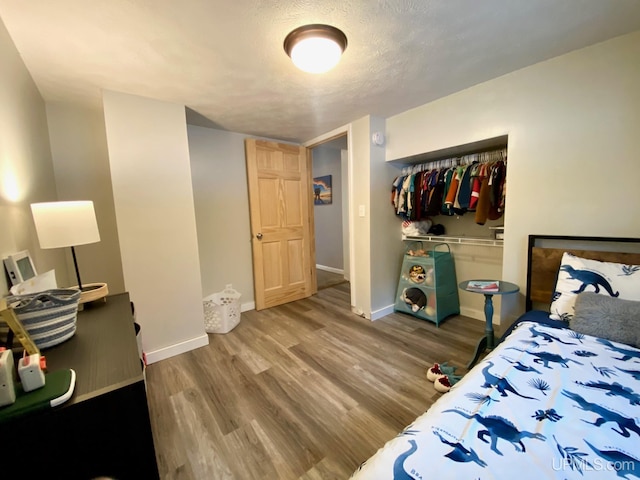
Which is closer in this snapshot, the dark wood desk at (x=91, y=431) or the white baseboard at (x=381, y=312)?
the dark wood desk at (x=91, y=431)

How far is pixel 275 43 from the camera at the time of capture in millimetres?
1475

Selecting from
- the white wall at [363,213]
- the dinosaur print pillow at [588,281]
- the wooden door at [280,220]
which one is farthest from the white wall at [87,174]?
the dinosaur print pillow at [588,281]

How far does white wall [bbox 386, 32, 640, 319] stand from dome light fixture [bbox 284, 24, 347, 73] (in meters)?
1.35

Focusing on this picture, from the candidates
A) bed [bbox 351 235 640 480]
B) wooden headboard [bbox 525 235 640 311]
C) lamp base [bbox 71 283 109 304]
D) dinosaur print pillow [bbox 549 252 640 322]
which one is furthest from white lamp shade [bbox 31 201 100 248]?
wooden headboard [bbox 525 235 640 311]

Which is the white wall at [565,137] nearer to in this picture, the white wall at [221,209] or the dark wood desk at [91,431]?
the white wall at [221,209]

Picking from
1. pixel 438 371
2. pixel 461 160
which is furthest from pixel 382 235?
pixel 438 371

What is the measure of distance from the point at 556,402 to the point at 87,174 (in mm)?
3476

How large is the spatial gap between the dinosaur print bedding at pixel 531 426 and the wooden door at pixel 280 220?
2.58m

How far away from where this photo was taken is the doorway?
15.2 ft

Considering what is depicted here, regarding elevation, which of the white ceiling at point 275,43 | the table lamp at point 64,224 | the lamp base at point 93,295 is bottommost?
the lamp base at point 93,295

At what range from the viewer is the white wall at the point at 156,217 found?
6.63 feet

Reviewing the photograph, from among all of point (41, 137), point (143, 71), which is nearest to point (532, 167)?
point (143, 71)

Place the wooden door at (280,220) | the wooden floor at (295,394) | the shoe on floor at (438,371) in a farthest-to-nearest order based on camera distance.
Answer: the wooden door at (280,220)
the shoe on floor at (438,371)
the wooden floor at (295,394)

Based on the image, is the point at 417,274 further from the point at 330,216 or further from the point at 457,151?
the point at 330,216
